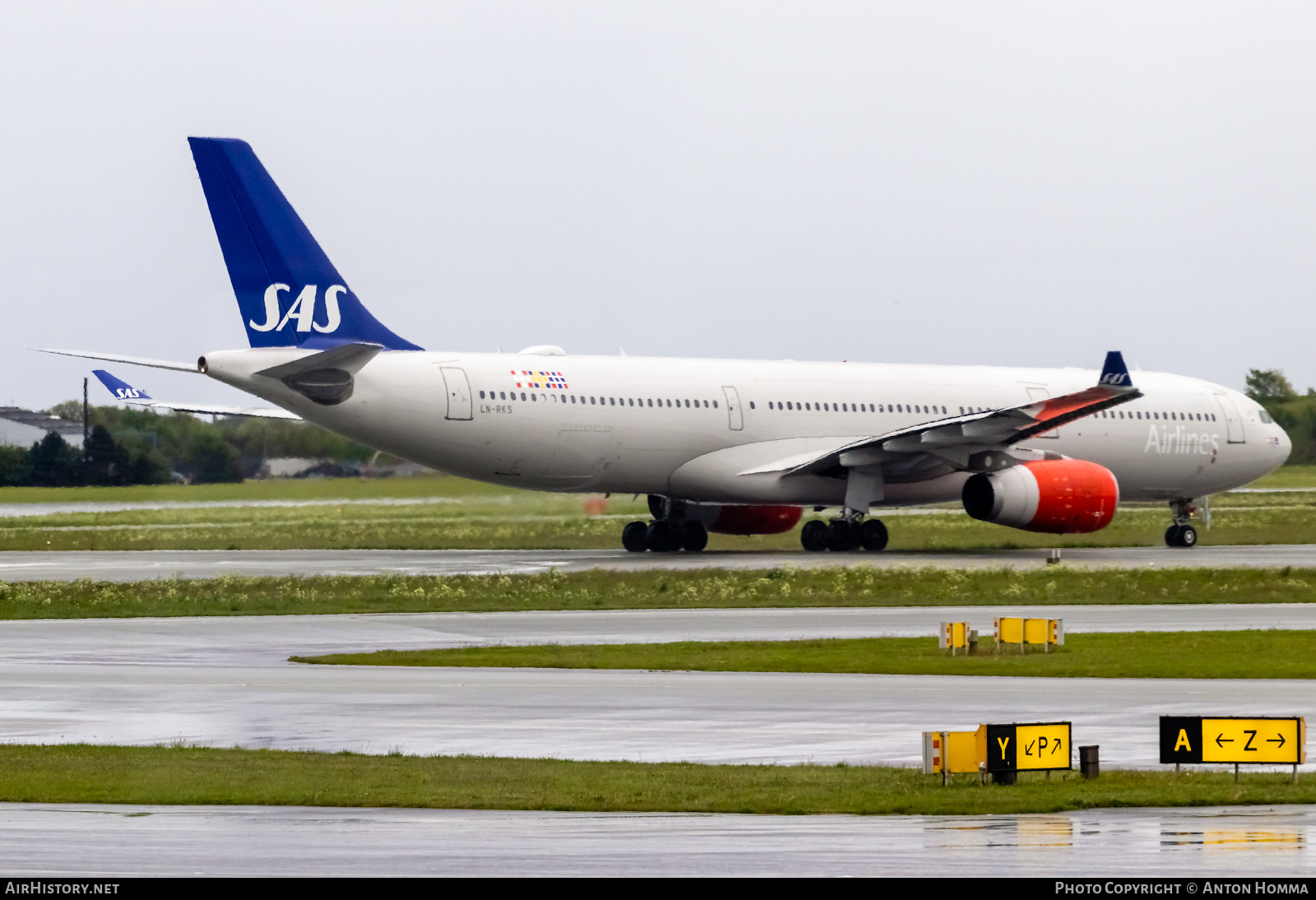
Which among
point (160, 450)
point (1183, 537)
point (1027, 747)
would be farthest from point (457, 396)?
point (1027, 747)

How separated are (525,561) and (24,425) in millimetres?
51273

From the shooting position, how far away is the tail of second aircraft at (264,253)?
39250 millimetres

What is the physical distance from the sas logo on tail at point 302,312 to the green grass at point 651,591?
5.79m

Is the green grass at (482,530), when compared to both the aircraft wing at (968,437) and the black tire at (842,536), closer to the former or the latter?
the black tire at (842,536)

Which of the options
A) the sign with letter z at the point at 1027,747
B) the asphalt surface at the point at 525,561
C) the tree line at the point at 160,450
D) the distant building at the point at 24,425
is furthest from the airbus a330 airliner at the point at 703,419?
the distant building at the point at 24,425

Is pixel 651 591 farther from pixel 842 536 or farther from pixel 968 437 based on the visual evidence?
pixel 968 437

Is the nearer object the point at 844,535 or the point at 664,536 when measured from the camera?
the point at 844,535

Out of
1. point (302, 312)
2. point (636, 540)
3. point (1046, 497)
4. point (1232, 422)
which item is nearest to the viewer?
point (302, 312)

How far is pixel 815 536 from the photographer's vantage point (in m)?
45.2

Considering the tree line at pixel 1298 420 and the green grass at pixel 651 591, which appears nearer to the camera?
the green grass at pixel 651 591

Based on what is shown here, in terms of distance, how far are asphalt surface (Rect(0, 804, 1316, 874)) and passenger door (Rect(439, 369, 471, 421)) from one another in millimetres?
27420

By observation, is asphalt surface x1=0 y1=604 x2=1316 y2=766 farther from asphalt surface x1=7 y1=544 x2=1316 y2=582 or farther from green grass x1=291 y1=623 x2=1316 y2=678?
asphalt surface x1=7 y1=544 x2=1316 y2=582

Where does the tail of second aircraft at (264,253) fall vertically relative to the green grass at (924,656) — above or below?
above

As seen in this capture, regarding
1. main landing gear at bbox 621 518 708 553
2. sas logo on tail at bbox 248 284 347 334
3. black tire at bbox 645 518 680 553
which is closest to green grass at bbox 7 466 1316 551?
main landing gear at bbox 621 518 708 553
